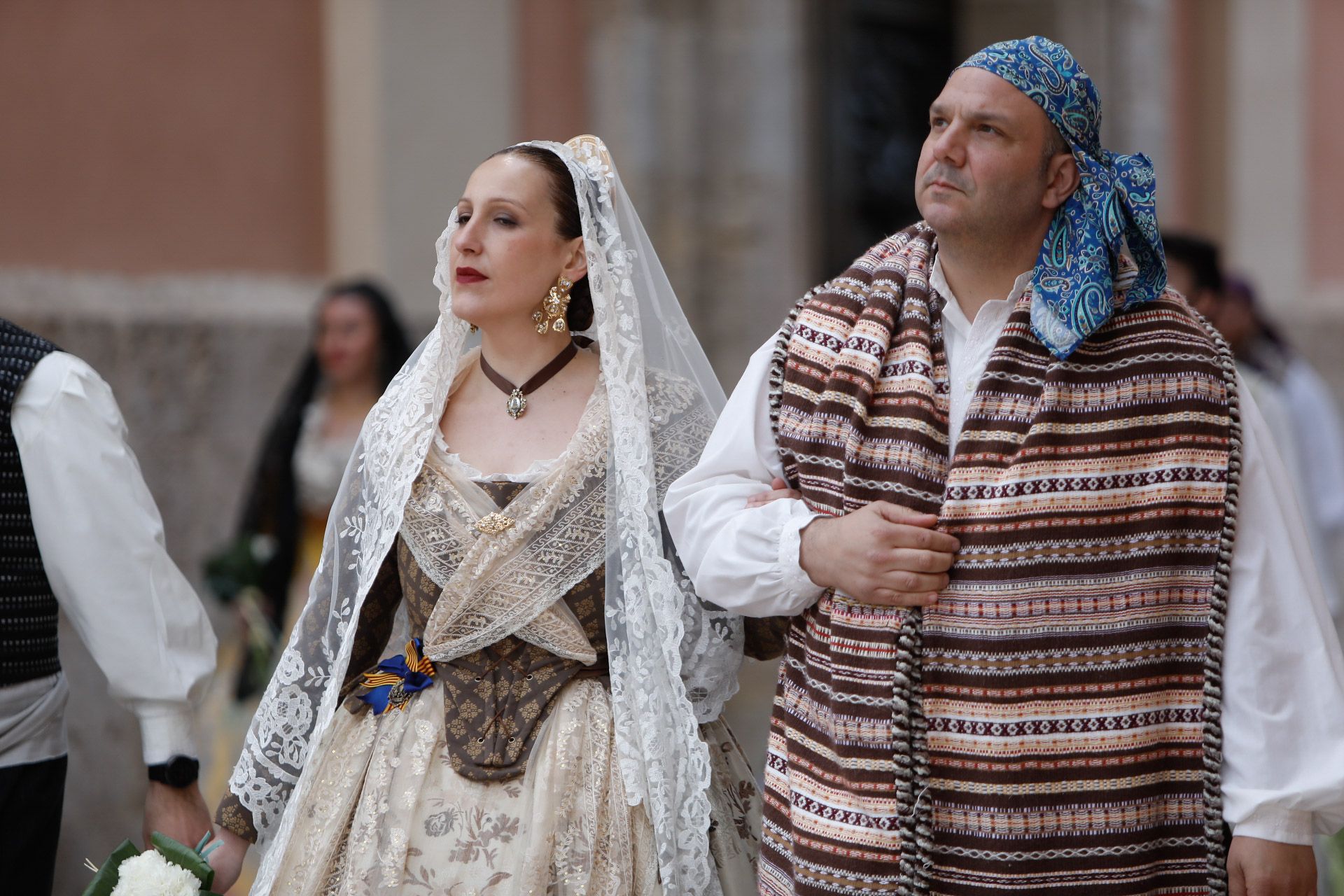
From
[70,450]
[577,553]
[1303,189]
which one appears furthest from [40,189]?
[1303,189]

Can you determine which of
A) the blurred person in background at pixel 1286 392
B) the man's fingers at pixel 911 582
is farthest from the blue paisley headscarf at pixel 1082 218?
the blurred person in background at pixel 1286 392

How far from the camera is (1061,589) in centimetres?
245

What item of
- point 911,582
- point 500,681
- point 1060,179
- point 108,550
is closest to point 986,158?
point 1060,179

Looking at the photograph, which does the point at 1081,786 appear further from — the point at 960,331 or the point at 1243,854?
the point at 960,331

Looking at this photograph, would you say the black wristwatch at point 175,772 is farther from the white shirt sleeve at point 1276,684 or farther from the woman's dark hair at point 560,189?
the white shirt sleeve at point 1276,684

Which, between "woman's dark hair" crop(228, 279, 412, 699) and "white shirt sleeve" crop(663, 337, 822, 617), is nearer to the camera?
"white shirt sleeve" crop(663, 337, 822, 617)

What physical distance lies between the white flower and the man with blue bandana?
1005 mm

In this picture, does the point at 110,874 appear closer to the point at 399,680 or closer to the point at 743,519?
the point at 399,680

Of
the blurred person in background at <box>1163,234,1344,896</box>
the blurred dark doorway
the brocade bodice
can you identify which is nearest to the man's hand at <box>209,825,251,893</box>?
the brocade bodice

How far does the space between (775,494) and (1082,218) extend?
0.69m

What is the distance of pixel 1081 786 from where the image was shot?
8.04 ft

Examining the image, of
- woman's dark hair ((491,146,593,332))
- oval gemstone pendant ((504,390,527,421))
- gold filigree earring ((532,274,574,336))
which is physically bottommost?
oval gemstone pendant ((504,390,527,421))

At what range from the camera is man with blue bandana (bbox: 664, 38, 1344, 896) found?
244 cm

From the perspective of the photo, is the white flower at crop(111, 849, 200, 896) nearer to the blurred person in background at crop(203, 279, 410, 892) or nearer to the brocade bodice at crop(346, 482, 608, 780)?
the brocade bodice at crop(346, 482, 608, 780)
